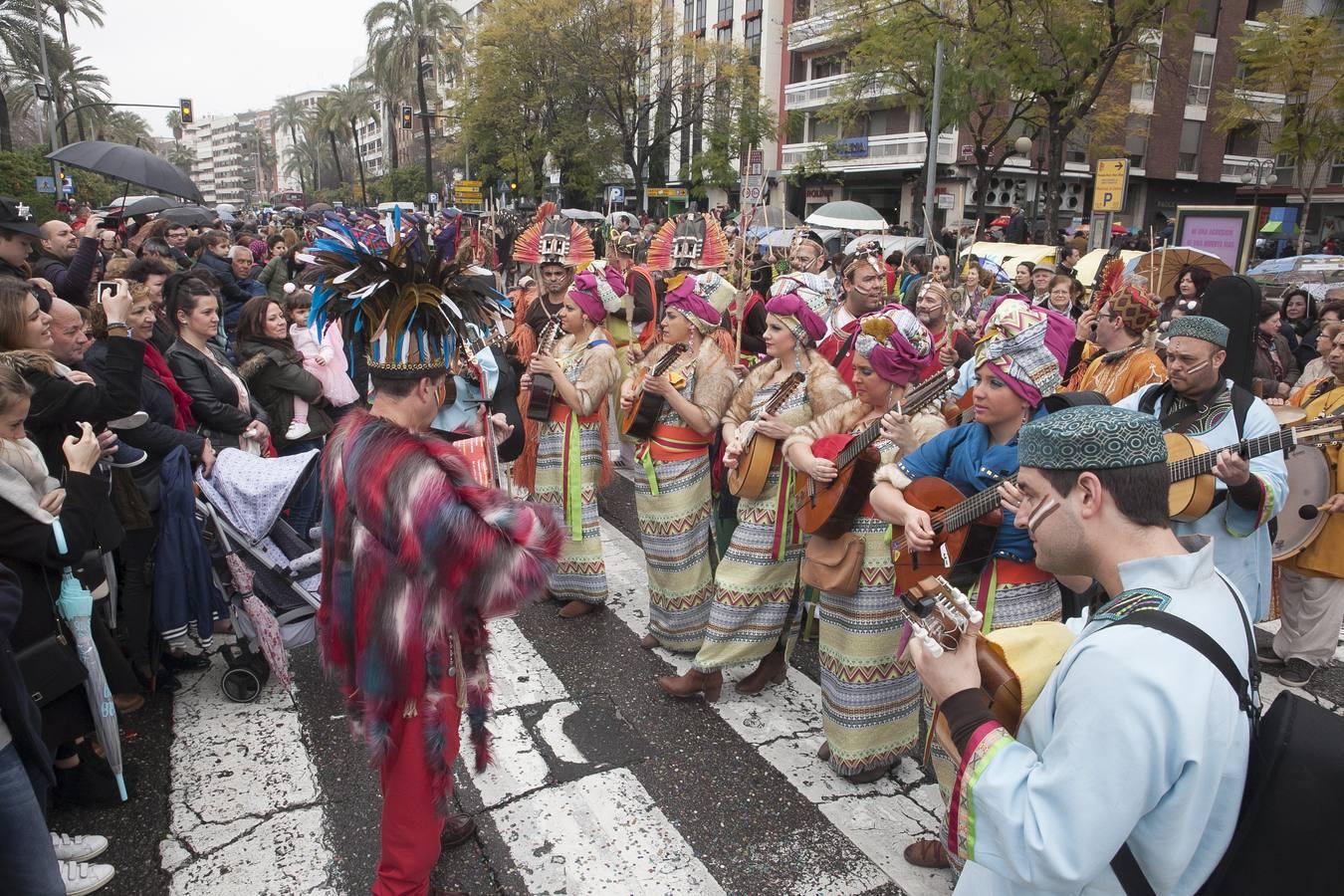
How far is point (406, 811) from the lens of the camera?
8.93 feet

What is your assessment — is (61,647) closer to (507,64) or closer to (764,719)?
(764,719)

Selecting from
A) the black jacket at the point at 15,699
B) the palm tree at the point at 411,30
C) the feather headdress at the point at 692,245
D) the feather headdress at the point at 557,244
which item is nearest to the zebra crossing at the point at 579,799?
the black jacket at the point at 15,699

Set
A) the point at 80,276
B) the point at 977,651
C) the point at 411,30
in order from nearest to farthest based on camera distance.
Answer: the point at 977,651
the point at 80,276
the point at 411,30

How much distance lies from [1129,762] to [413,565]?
6.03 feet

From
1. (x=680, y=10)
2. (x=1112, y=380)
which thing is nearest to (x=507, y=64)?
(x=680, y=10)

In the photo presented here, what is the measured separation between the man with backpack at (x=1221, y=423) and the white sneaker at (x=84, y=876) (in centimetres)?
455

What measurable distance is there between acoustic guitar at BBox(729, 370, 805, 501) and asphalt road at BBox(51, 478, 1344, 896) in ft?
3.85

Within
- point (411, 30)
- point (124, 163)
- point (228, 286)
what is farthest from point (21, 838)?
point (411, 30)

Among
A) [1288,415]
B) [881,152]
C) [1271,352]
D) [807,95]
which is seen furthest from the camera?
[807,95]

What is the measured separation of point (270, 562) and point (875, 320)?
3149 mm

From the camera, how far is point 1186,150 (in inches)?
1617

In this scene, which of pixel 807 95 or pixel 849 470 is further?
pixel 807 95

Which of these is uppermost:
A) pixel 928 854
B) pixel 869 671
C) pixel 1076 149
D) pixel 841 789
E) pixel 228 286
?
pixel 1076 149

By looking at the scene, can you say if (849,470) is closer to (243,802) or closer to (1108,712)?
(1108,712)
